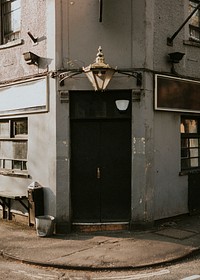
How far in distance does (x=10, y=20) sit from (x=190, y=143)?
21.0 ft

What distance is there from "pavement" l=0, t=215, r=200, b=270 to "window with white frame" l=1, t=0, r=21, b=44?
5.45 meters

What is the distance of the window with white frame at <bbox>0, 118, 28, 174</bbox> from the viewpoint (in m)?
9.65

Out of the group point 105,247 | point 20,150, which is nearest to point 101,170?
point 105,247

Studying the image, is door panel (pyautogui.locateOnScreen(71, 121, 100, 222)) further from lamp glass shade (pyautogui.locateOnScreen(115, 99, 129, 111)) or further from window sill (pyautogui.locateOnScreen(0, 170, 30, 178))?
window sill (pyautogui.locateOnScreen(0, 170, 30, 178))

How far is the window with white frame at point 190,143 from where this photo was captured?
9.91m

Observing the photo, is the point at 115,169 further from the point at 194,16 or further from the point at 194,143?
the point at 194,16

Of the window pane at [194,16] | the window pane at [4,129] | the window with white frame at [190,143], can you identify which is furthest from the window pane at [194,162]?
the window pane at [4,129]

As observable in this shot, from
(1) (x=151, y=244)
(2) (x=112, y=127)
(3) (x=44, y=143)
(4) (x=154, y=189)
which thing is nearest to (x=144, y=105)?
(2) (x=112, y=127)

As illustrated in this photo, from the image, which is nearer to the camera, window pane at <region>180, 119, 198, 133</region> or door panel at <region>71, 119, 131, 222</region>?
door panel at <region>71, 119, 131, 222</region>

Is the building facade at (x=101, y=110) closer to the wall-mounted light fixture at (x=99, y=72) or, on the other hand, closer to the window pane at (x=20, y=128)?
the wall-mounted light fixture at (x=99, y=72)

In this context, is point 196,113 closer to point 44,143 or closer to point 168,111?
point 168,111

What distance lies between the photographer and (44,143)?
29.0ft

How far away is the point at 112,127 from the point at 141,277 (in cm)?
375

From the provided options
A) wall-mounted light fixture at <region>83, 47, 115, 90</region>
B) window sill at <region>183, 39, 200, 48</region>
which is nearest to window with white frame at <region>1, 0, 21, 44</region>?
wall-mounted light fixture at <region>83, 47, 115, 90</region>
